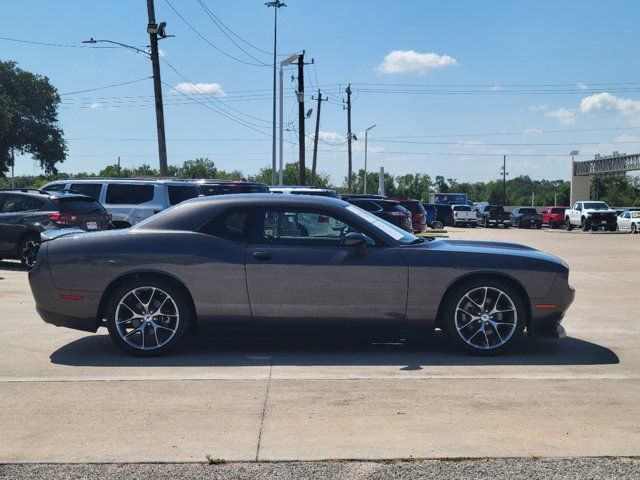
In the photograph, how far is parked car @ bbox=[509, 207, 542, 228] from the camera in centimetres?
5312

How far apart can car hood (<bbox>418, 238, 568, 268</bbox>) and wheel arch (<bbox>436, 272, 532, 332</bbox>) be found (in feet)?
0.74

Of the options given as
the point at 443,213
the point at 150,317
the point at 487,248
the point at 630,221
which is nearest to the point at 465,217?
the point at 443,213

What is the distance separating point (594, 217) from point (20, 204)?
3738 centimetres

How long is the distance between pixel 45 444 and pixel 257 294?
258cm

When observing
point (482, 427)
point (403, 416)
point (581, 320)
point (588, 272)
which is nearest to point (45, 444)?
point (403, 416)

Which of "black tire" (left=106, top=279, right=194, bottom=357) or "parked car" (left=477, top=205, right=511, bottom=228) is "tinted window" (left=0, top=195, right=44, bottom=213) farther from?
"parked car" (left=477, top=205, right=511, bottom=228)

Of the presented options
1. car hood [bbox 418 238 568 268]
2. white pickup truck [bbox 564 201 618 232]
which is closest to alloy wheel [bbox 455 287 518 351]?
car hood [bbox 418 238 568 268]

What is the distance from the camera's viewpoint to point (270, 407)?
520cm

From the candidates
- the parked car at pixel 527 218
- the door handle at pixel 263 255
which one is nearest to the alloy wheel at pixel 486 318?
the door handle at pixel 263 255

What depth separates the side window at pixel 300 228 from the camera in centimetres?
681

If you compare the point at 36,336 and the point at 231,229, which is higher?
the point at 231,229

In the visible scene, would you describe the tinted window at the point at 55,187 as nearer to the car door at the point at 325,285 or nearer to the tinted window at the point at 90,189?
the tinted window at the point at 90,189

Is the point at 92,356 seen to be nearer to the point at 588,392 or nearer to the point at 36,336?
the point at 36,336

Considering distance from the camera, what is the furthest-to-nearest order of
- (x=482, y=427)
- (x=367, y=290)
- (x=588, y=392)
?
(x=367, y=290) → (x=588, y=392) → (x=482, y=427)
